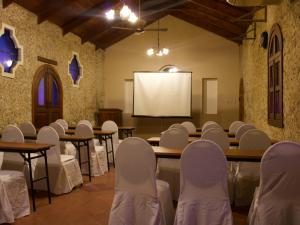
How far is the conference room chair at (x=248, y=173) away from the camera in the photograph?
4.22 meters

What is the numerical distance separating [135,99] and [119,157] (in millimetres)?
8352

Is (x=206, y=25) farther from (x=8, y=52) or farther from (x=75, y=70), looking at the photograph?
(x=8, y=52)

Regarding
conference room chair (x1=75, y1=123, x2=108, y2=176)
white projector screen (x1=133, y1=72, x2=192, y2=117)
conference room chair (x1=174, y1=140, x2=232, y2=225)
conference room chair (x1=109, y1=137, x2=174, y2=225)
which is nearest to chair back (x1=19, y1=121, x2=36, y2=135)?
conference room chair (x1=75, y1=123, x2=108, y2=176)

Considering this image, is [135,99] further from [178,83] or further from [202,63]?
[202,63]

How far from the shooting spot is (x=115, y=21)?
1017 centimetres

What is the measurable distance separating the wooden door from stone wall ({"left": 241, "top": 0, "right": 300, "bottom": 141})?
4883 mm

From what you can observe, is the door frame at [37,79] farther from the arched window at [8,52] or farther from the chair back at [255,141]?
the chair back at [255,141]

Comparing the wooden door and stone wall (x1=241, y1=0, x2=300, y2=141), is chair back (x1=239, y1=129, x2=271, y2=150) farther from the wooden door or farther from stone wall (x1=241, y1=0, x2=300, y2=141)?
the wooden door

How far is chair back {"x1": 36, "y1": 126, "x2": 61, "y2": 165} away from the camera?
186 inches

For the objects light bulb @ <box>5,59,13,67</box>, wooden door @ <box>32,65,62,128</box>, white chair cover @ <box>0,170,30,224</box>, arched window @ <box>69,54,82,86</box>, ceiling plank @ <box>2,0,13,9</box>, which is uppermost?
ceiling plank @ <box>2,0,13,9</box>

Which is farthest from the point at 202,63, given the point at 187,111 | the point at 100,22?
the point at 100,22

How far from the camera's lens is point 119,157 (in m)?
3.03

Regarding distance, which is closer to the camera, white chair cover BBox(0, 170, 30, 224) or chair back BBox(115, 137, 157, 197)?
chair back BBox(115, 137, 157, 197)

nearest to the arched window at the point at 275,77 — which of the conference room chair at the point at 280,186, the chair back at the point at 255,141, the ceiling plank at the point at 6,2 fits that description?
the chair back at the point at 255,141
